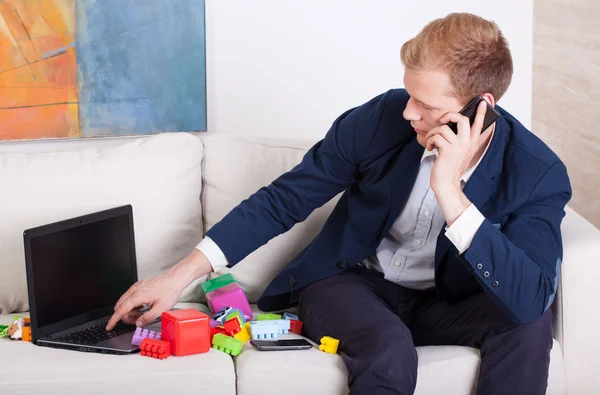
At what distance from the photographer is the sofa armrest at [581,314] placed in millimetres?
1881

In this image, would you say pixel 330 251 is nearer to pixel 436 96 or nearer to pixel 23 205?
pixel 436 96

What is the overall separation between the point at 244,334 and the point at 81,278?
1.34 feet

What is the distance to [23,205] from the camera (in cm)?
210

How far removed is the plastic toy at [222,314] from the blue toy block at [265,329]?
75mm

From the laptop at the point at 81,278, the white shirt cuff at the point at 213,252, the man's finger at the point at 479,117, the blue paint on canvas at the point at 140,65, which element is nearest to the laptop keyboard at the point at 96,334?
the laptop at the point at 81,278

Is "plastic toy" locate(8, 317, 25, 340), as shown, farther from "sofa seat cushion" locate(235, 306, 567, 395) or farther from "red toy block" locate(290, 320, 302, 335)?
"red toy block" locate(290, 320, 302, 335)

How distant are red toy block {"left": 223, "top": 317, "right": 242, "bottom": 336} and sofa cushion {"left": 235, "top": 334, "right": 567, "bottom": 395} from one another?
6 cm

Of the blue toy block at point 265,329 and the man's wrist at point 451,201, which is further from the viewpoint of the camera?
the blue toy block at point 265,329

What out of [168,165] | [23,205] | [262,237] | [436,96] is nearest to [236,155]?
[168,165]

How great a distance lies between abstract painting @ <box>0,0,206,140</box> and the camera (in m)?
2.38

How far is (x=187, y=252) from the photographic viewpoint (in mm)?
2264

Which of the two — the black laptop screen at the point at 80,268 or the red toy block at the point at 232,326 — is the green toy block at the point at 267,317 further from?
the black laptop screen at the point at 80,268

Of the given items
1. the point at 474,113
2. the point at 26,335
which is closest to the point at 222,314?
the point at 26,335

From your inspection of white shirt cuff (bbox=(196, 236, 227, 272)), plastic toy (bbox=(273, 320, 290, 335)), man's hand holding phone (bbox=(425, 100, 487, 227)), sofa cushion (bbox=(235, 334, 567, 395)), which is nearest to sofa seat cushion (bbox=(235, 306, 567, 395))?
sofa cushion (bbox=(235, 334, 567, 395))
